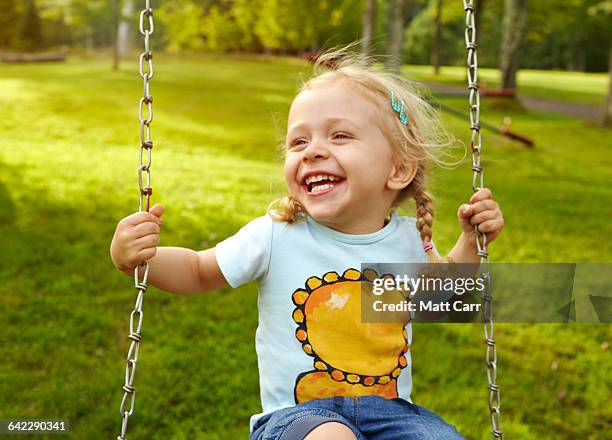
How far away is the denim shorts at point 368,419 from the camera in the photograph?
6.38 ft

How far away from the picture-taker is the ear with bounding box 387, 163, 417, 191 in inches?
87.6

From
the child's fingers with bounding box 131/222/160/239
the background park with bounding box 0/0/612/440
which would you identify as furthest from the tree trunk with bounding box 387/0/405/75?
the child's fingers with bounding box 131/222/160/239

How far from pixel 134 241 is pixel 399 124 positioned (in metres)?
0.95

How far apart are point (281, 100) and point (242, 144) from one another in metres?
6.42

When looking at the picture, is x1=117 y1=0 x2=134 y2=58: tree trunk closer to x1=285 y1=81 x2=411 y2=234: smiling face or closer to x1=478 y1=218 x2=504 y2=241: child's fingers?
x1=285 y1=81 x2=411 y2=234: smiling face

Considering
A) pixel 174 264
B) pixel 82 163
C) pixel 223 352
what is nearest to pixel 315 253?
pixel 174 264

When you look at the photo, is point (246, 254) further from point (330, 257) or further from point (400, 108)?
point (400, 108)

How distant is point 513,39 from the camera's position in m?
18.6

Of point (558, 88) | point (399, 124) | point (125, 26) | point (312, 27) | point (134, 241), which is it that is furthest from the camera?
point (125, 26)

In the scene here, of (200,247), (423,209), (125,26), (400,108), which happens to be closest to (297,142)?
(400,108)

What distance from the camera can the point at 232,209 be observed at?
22.4 ft

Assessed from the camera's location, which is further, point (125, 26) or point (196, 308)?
point (125, 26)

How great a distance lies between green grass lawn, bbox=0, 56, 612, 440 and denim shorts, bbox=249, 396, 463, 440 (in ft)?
3.21

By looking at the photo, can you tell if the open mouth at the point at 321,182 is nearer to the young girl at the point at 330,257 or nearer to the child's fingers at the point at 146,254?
the young girl at the point at 330,257
